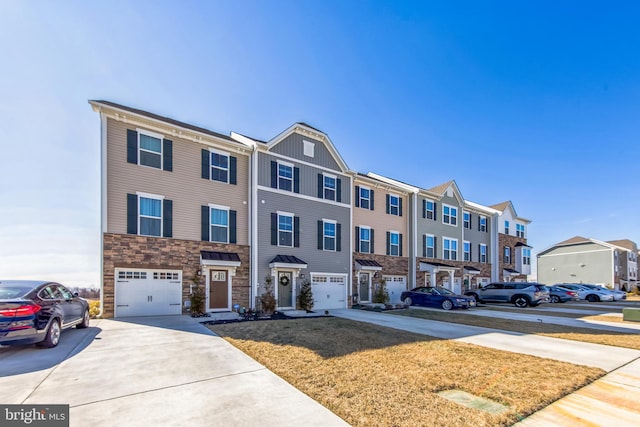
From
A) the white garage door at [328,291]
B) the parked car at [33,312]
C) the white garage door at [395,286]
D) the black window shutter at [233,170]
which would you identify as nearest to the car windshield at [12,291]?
the parked car at [33,312]

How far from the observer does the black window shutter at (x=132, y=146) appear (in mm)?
12877

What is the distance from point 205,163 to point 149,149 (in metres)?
2.29

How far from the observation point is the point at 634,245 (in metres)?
51.7

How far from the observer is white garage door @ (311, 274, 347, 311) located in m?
17.2

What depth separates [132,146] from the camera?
12961 mm

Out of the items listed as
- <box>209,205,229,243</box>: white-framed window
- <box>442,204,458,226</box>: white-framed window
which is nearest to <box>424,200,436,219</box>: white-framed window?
<box>442,204,458,226</box>: white-framed window

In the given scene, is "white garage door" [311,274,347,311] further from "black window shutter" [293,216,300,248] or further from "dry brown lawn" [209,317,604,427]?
"dry brown lawn" [209,317,604,427]

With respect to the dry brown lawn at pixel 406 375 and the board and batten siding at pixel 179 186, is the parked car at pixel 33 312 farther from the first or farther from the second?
the board and batten siding at pixel 179 186

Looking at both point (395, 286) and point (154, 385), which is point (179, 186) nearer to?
point (154, 385)

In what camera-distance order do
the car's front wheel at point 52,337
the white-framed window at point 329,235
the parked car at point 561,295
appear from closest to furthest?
the car's front wheel at point 52,337, the white-framed window at point 329,235, the parked car at point 561,295

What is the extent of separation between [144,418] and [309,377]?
7.81 ft

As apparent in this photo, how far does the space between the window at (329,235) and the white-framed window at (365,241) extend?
2.63m

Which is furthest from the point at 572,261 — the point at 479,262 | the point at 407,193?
the point at 407,193

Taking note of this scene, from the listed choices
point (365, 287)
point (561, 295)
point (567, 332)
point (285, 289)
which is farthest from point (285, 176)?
point (561, 295)
